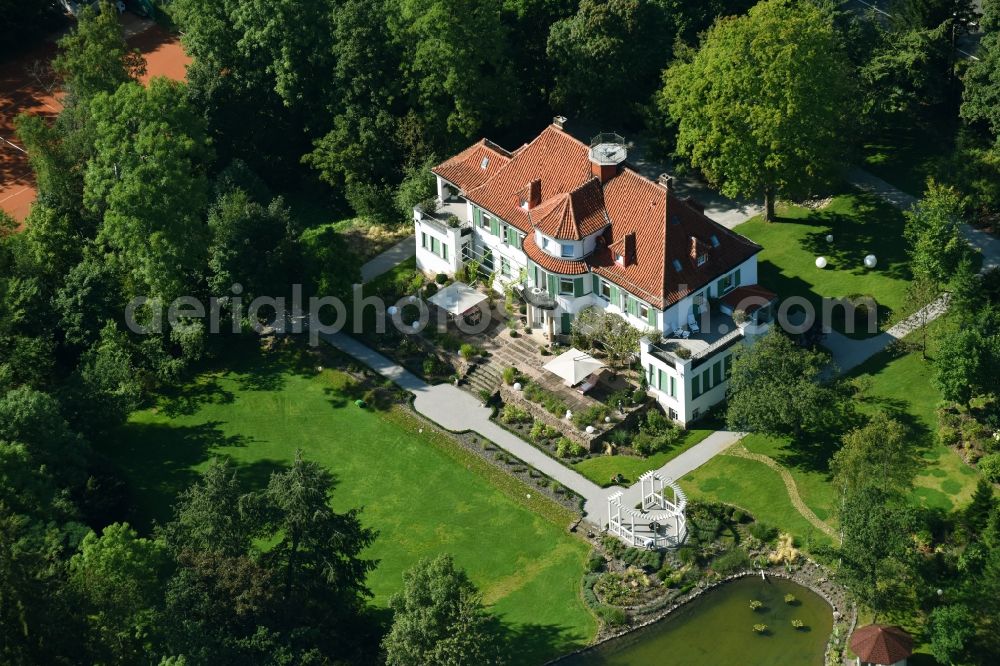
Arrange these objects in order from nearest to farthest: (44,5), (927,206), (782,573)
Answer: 1. (782,573)
2. (927,206)
3. (44,5)

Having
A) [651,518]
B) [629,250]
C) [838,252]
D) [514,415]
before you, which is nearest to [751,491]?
[651,518]

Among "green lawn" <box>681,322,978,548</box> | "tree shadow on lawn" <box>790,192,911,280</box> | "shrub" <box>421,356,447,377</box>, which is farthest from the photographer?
"tree shadow on lawn" <box>790,192,911,280</box>

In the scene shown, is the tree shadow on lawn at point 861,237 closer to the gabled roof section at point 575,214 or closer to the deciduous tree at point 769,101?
the deciduous tree at point 769,101

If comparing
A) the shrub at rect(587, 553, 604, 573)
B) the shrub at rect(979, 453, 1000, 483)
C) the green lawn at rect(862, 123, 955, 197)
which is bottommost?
the shrub at rect(587, 553, 604, 573)

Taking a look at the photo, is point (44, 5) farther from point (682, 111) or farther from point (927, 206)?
point (927, 206)

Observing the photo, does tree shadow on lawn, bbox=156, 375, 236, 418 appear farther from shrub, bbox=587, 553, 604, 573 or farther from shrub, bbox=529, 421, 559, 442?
shrub, bbox=587, 553, 604, 573

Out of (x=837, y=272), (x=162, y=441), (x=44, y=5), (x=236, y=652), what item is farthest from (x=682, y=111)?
(x=44, y=5)

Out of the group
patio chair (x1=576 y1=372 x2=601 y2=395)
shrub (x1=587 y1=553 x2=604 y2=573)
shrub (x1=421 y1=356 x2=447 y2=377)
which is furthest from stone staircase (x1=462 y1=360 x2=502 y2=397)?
shrub (x1=587 y1=553 x2=604 y2=573)

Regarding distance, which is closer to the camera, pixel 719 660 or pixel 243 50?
pixel 719 660
